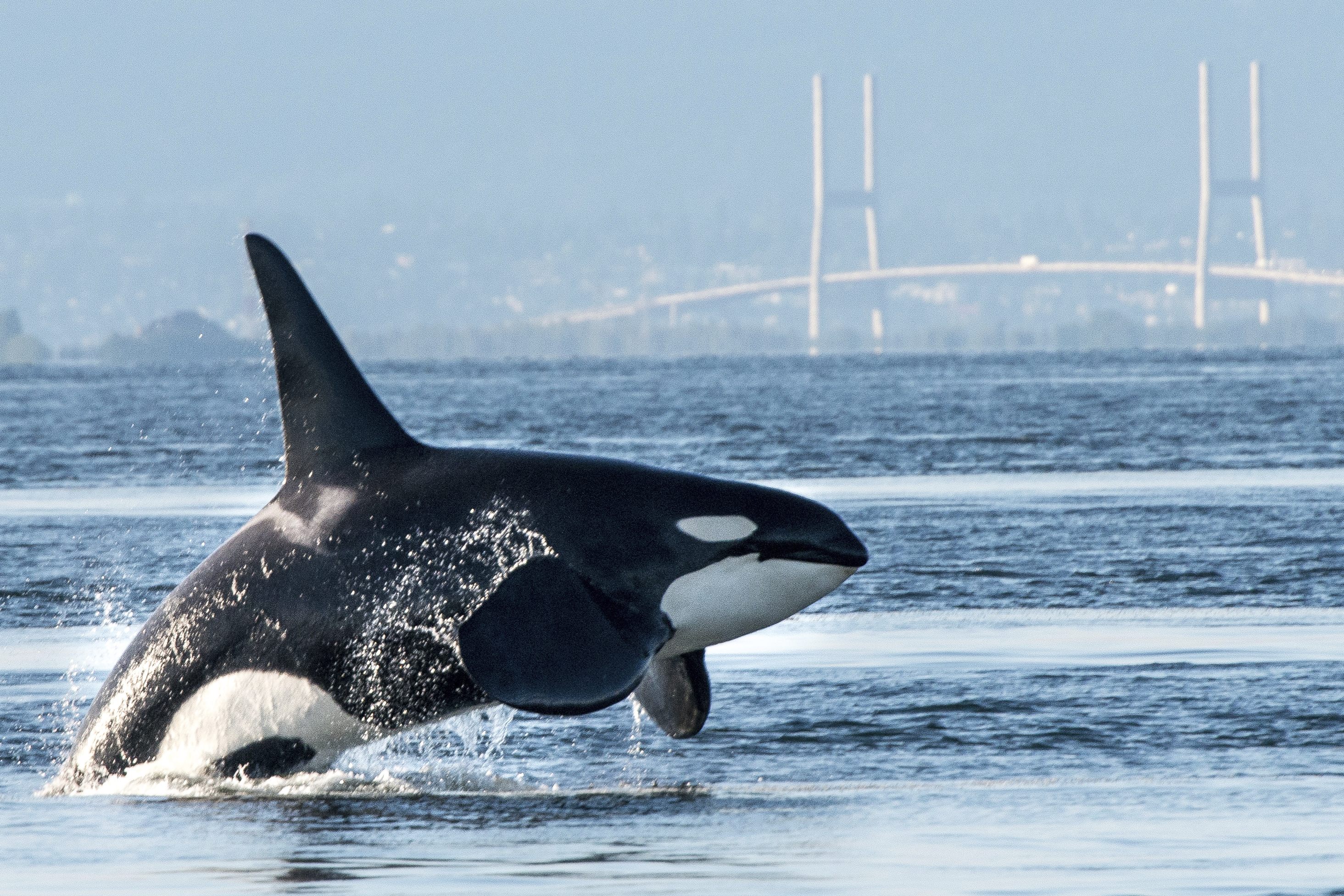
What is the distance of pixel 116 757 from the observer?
35.0ft

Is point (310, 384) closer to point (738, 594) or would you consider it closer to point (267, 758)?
point (267, 758)

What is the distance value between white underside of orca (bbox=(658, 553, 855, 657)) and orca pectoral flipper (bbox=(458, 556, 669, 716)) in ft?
0.76

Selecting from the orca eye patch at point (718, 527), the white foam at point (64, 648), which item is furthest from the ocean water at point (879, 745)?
the orca eye patch at point (718, 527)

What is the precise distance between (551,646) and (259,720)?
1.59 meters

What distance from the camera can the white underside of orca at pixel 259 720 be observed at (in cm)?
1018

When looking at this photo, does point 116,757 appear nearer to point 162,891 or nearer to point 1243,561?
point 162,891

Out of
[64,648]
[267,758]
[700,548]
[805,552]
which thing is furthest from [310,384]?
[64,648]

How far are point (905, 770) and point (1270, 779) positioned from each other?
66.5 inches

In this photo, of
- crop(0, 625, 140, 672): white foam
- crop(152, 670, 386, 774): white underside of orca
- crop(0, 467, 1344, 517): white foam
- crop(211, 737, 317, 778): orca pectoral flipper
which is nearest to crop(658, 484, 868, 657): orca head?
crop(152, 670, 386, 774): white underside of orca

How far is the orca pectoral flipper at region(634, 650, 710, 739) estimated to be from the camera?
10867mm

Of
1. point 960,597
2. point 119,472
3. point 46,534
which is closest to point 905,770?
point 960,597

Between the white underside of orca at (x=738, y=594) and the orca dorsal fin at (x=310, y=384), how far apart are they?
1522 millimetres

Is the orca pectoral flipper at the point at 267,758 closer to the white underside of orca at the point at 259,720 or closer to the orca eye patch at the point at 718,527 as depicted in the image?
the white underside of orca at the point at 259,720

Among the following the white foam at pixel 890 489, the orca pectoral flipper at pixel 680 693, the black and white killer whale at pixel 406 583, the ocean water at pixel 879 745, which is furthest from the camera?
the white foam at pixel 890 489
